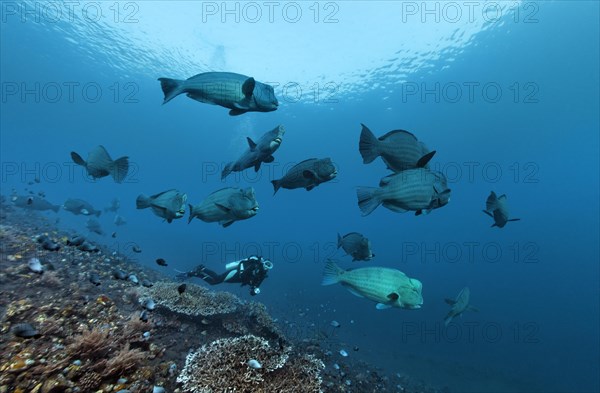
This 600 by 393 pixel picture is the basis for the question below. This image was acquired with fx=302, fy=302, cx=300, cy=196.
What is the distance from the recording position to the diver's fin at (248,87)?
11.9ft

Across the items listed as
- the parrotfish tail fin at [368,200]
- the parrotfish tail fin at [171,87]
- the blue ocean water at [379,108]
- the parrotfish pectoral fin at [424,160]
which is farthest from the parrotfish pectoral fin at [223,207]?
the blue ocean water at [379,108]

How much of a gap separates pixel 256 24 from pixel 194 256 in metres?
32.2

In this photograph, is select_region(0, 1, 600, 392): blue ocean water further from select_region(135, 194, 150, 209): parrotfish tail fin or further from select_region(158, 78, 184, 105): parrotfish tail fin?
select_region(158, 78, 184, 105): parrotfish tail fin

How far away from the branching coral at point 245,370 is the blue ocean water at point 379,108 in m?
7.30

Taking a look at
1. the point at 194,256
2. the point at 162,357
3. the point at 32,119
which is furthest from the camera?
the point at 32,119

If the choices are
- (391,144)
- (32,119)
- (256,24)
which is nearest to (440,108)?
(256,24)

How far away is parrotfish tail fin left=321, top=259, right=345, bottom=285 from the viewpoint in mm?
4516

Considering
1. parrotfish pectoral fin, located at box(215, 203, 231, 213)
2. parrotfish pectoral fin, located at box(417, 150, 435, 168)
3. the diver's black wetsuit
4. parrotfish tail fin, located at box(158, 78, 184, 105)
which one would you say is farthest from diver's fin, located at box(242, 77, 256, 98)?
the diver's black wetsuit

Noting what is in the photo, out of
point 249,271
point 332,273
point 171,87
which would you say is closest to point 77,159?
point 171,87

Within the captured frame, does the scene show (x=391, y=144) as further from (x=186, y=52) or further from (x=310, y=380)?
(x=186, y=52)

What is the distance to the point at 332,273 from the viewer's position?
464cm

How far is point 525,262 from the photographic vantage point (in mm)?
88125

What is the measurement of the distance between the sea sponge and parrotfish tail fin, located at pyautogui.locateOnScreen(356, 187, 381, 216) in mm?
4568

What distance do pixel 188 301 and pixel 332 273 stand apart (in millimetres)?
4027
